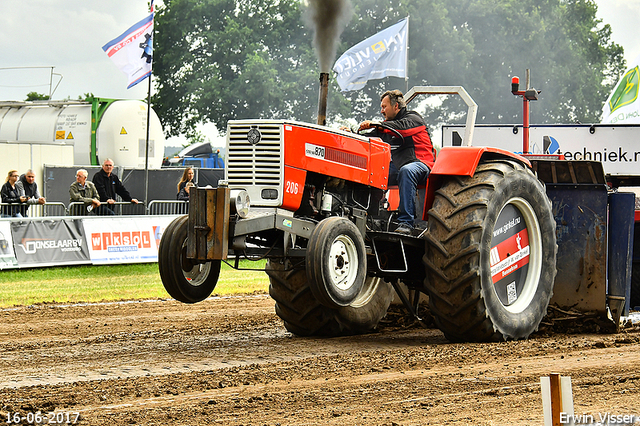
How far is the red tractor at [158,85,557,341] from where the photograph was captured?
6.10m

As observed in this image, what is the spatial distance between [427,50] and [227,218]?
47452mm

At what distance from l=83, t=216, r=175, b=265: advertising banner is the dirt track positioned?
20.9 feet

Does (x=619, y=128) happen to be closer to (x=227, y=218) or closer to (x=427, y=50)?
(x=227, y=218)

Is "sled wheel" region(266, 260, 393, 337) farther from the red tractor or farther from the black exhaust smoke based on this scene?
the black exhaust smoke

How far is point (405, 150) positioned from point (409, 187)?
0.48m

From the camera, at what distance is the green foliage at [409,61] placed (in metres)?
46.0

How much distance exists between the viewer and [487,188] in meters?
6.66

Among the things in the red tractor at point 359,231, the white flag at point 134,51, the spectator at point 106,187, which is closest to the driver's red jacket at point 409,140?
the red tractor at point 359,231

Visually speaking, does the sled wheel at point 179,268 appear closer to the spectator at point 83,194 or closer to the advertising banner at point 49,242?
the advertising banner at point 49,242

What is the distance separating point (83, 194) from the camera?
15.9 m

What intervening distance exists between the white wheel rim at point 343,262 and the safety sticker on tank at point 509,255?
1181 millimetres

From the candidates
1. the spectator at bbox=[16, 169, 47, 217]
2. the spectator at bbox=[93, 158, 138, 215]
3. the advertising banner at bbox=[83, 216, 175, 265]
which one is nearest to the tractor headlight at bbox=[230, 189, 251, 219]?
the advertising banner at bbox=[83, 216, 175, 265]

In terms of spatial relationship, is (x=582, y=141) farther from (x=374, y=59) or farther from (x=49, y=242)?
(x=49, y=242)

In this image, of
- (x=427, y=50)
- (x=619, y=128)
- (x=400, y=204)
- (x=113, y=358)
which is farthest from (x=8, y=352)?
(x=427, y=50)
